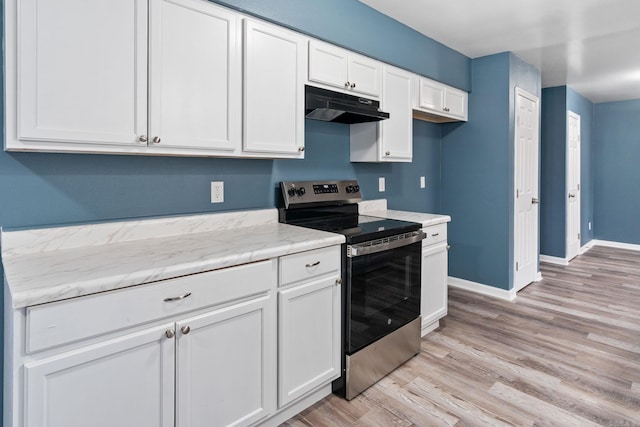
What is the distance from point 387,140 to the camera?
9.46ft

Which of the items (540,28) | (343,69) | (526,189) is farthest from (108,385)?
(526,189)

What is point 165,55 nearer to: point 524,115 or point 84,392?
point 84,392

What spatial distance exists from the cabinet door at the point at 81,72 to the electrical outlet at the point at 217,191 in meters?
0.60

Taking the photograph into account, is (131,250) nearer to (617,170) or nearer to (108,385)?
(108,385)

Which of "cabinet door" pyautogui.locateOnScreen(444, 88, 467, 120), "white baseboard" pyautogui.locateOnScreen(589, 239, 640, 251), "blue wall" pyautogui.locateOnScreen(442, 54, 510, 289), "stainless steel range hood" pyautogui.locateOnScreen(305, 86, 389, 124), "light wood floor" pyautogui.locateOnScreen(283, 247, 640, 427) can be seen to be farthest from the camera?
"white baseboard" pyautogui.locateOnScreen(589, 239, 640, 251)

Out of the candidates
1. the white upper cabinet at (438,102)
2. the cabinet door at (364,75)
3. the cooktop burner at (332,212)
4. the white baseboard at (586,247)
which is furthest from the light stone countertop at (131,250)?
the white baseboard at (586,247)

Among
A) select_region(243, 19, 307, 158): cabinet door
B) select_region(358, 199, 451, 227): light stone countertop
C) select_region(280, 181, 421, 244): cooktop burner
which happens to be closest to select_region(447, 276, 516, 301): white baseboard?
select_region(358, 199, 451, 227): light stone countertop

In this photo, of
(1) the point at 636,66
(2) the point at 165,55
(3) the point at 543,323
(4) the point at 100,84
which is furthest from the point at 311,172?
(1) the point at 636,66

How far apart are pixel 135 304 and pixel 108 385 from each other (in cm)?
27

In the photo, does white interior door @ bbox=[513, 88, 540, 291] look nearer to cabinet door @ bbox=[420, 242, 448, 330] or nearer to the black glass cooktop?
cabinet door @ bbox=[420, 242, 448, 330]

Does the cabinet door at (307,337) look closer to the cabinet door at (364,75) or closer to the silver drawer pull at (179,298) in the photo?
the silver drawer pull at (179,298)

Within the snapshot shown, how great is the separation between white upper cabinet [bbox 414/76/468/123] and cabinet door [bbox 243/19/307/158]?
133cm

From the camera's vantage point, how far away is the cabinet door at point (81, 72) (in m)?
1.37

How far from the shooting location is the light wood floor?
6.39ft
